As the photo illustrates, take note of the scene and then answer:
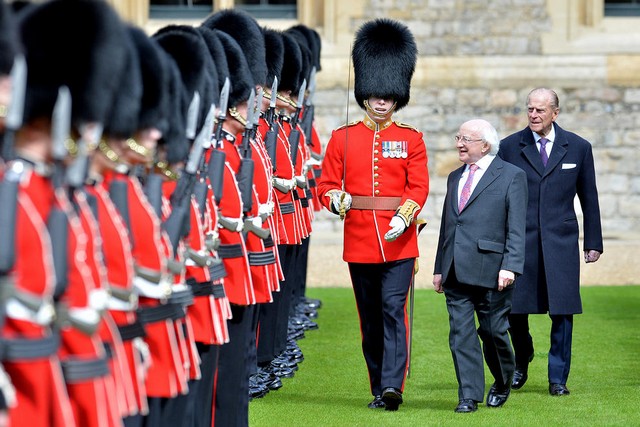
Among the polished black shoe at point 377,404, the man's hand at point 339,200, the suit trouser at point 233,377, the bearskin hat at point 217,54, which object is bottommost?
the polished black shoe at point 377,404

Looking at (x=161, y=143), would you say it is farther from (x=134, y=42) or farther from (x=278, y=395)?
(x=278, y=395)

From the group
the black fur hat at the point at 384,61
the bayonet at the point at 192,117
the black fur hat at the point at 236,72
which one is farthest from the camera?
the black fur hat at the point at 384,61

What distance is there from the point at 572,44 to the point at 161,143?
32.1 ft

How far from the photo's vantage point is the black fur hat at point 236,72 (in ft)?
22.1

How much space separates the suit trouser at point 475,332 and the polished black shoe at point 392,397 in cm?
29

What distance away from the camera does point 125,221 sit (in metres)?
4.48

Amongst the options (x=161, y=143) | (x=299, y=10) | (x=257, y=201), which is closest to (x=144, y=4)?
(x=299, y=10)

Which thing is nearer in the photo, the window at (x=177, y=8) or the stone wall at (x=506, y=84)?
the stone wall at (x=506, y=84)

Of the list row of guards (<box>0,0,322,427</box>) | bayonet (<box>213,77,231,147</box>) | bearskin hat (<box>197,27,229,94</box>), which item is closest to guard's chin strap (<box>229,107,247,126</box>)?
row of guards (<box>0,0,322,427</box>)

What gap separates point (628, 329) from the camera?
1080 cm

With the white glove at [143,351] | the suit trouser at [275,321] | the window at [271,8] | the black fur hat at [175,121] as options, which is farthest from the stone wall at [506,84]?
the white glove at [143,351]

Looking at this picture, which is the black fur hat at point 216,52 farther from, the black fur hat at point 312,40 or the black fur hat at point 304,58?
the black fur hat at point 312,40

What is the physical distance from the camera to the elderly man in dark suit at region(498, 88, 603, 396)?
26.3 feet

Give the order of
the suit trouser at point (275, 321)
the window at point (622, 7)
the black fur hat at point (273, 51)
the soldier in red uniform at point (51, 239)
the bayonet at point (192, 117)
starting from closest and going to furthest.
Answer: the soldier in red uniform at point (51, 239) < the bayonet at point (192, 117) < the suit trouser at point (275, 321) < the black fur hat at point (273, 51) < the window at point (622, 7)
